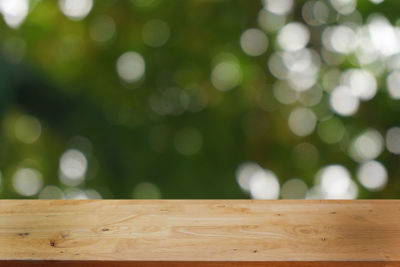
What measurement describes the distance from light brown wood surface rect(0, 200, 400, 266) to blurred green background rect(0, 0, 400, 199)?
266cm

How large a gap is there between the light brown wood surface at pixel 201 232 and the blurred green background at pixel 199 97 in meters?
2.66

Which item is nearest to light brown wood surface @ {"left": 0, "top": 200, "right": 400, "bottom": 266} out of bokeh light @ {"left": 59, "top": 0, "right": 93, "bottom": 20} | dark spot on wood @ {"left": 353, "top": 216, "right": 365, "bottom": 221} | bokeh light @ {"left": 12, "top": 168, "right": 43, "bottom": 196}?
dark spot on wood @ {"left": 353, "top": 216, "right": 365, "bottom": 221}

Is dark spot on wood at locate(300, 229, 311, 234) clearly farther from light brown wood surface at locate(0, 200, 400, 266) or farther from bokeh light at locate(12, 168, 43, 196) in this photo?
bokeh light at locate(12, 168, 43, 196)

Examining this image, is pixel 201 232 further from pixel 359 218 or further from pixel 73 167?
pixel 73 167

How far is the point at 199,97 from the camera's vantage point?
4.00 m

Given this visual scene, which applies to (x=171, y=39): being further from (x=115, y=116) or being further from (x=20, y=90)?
(x=20, y=90)

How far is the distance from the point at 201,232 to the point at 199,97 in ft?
10.5

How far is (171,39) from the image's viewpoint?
376 centimetres

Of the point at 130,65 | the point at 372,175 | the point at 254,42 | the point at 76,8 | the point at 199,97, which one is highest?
the point at 76,8

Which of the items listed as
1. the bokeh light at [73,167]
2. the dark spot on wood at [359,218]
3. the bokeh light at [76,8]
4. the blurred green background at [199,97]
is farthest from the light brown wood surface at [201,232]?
the bokeh light at [73,167]

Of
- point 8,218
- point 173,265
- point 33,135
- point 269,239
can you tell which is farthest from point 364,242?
point 33,135

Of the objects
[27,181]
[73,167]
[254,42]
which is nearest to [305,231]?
[254,42]

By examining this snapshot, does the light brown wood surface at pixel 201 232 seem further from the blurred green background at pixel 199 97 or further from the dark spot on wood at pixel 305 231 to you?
the blurred green background at pixel 199 97

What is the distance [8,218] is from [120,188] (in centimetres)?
296
